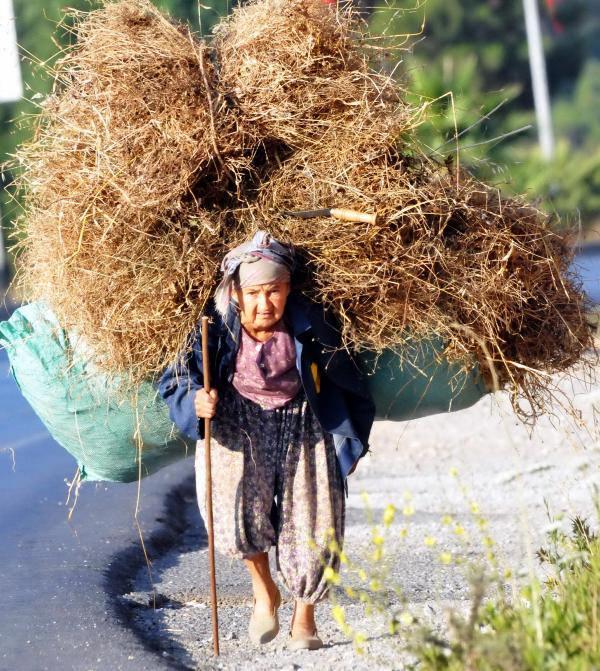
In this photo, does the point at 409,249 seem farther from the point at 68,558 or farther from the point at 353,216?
the point at 68,558

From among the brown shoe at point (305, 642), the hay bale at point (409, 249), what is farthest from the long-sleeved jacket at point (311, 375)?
the brown shoe at point (305, 642)

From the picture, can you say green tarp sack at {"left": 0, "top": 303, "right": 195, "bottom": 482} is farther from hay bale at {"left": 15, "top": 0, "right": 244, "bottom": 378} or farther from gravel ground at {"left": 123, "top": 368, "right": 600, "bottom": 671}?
gravel ground at {"left": 123, "top": 368, "right": 600, "bottom": 671}

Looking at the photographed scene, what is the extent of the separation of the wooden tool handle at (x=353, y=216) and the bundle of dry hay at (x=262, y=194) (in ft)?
0.16

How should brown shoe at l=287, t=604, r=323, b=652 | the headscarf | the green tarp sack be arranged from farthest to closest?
1. the green tarp sack
2. brown shoe at l=287, t=604, r=323, b=652
3. the headscarf

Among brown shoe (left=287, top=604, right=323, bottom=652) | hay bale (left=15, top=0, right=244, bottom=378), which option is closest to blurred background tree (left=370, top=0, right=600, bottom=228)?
hay bale (left=15, top=0, right=244, bottom=378)

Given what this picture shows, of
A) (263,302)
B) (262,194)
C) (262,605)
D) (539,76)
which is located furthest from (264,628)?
(539,76)

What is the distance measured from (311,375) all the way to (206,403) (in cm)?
40

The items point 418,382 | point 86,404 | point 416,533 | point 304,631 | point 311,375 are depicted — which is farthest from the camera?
point 416,533

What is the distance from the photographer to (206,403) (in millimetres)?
4668

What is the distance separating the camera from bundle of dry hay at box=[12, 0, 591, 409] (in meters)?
4.75

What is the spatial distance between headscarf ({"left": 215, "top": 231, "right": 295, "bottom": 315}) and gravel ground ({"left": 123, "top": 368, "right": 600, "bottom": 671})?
3.10 ft

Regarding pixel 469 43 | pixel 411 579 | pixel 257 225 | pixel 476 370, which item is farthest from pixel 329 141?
pixel 469 43

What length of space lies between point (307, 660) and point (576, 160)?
3357 cm

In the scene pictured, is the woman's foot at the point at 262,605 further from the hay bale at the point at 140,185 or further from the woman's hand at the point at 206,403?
the hay bale at the point at 140,185
